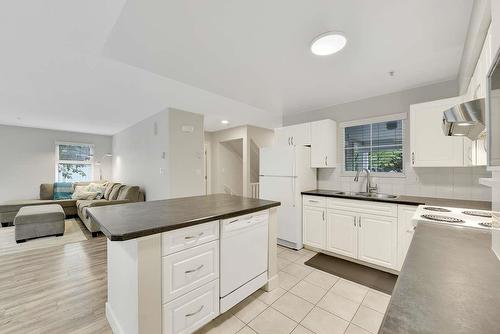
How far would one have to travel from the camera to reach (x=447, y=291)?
25.4 inches

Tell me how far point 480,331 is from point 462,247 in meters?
0.74

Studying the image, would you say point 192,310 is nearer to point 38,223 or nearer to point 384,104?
point 384,104

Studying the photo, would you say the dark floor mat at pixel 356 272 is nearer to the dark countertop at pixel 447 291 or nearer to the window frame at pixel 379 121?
the window frame at pixel 379 121

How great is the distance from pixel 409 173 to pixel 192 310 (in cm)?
302

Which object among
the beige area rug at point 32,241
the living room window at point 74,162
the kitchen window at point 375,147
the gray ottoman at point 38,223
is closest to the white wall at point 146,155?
the living room window at point 74,162

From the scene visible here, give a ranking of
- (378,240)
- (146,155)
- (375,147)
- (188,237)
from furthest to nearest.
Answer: (146,155) < (375,147) < (378,240) < (188,237)

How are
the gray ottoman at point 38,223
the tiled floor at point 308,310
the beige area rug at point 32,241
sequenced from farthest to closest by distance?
the gray ottoman at point 38,223, the beige area rug at point 32,241, the tiled floor at point 308,310

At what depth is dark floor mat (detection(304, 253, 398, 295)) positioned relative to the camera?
7.48ft

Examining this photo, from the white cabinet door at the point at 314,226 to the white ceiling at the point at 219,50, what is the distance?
1.75m

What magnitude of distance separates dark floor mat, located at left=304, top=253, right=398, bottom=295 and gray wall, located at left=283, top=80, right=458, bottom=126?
2.16 m

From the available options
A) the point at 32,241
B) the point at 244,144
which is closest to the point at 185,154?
the point at 244,144

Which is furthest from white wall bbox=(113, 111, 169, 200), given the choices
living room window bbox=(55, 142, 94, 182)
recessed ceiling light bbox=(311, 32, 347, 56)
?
recessed ceiling light bbox=(311, 32, 347, 56)

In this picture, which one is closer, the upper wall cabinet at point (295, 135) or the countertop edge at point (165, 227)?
the countertop edge at point (165, 227)

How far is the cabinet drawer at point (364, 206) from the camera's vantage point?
2432 mm
